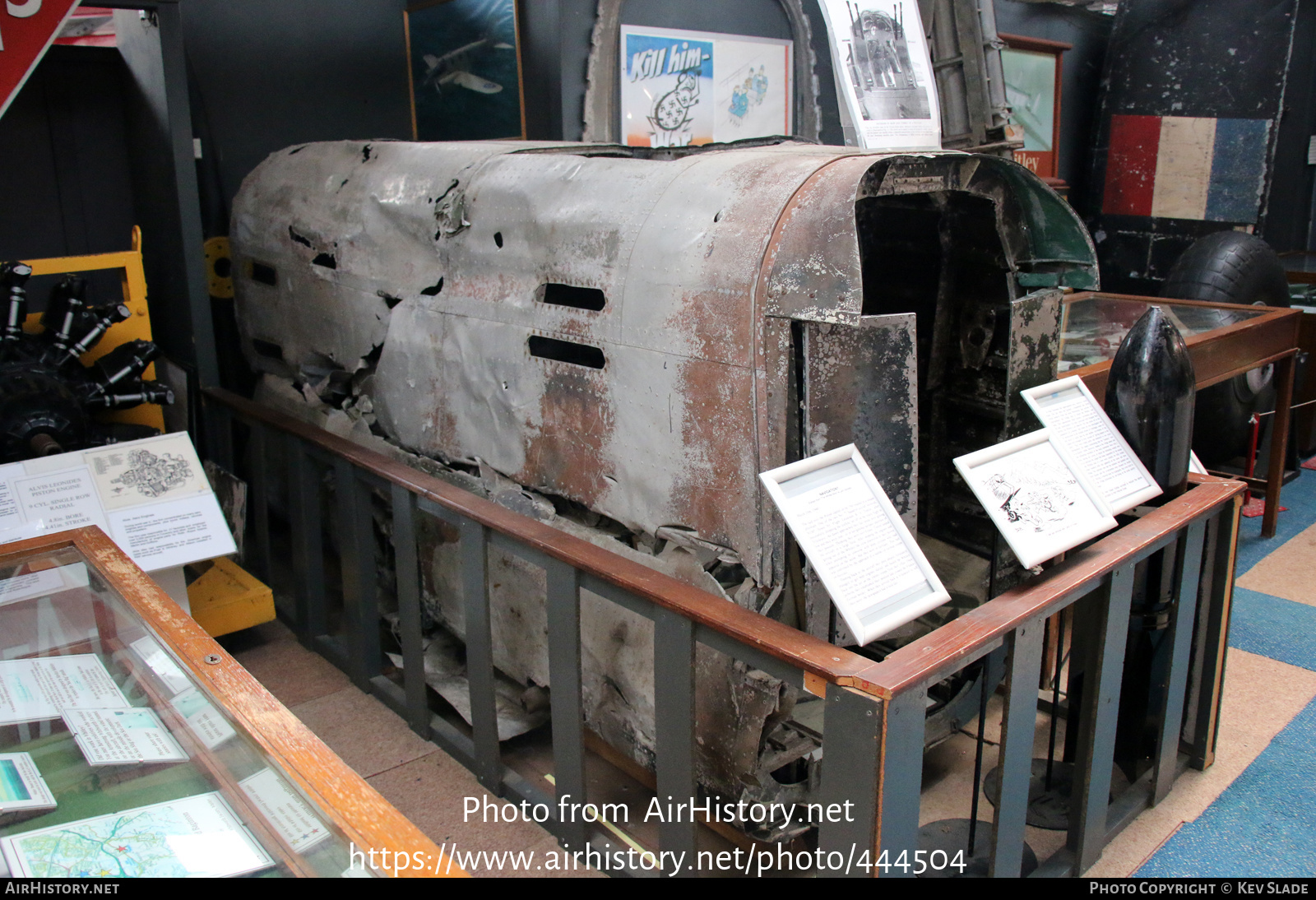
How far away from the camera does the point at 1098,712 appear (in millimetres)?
2279

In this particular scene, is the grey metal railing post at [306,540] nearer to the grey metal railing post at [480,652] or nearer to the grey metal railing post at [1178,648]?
the grey metal railing post at [480,652]

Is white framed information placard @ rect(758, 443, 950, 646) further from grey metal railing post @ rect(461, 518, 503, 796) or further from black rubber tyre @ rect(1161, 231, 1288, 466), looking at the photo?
black rubber tyre @ rect(1161, 231, 1288, 466)

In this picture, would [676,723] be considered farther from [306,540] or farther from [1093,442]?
[306,540]

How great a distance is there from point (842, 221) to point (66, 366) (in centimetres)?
277

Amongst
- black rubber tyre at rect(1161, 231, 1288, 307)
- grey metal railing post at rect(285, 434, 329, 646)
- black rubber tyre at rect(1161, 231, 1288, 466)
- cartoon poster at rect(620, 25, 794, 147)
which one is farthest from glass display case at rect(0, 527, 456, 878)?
black rubber tyre at rect(1161, 231, 1288, 307)

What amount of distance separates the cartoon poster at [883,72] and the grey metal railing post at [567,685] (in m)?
1.66

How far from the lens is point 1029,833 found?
264 centimetres

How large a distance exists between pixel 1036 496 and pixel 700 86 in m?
3.19

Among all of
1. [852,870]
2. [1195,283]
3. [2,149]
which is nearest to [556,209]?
[852,870]

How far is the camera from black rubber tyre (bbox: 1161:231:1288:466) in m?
5.03

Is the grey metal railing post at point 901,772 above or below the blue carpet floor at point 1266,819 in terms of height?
above

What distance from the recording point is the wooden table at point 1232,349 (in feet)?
12.3

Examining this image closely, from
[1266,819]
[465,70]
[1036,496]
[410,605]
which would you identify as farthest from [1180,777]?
[465,70]

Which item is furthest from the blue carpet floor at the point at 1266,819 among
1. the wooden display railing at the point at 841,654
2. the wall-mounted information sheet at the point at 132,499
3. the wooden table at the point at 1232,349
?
the wall-mounted information sheet at the point at 132,499
